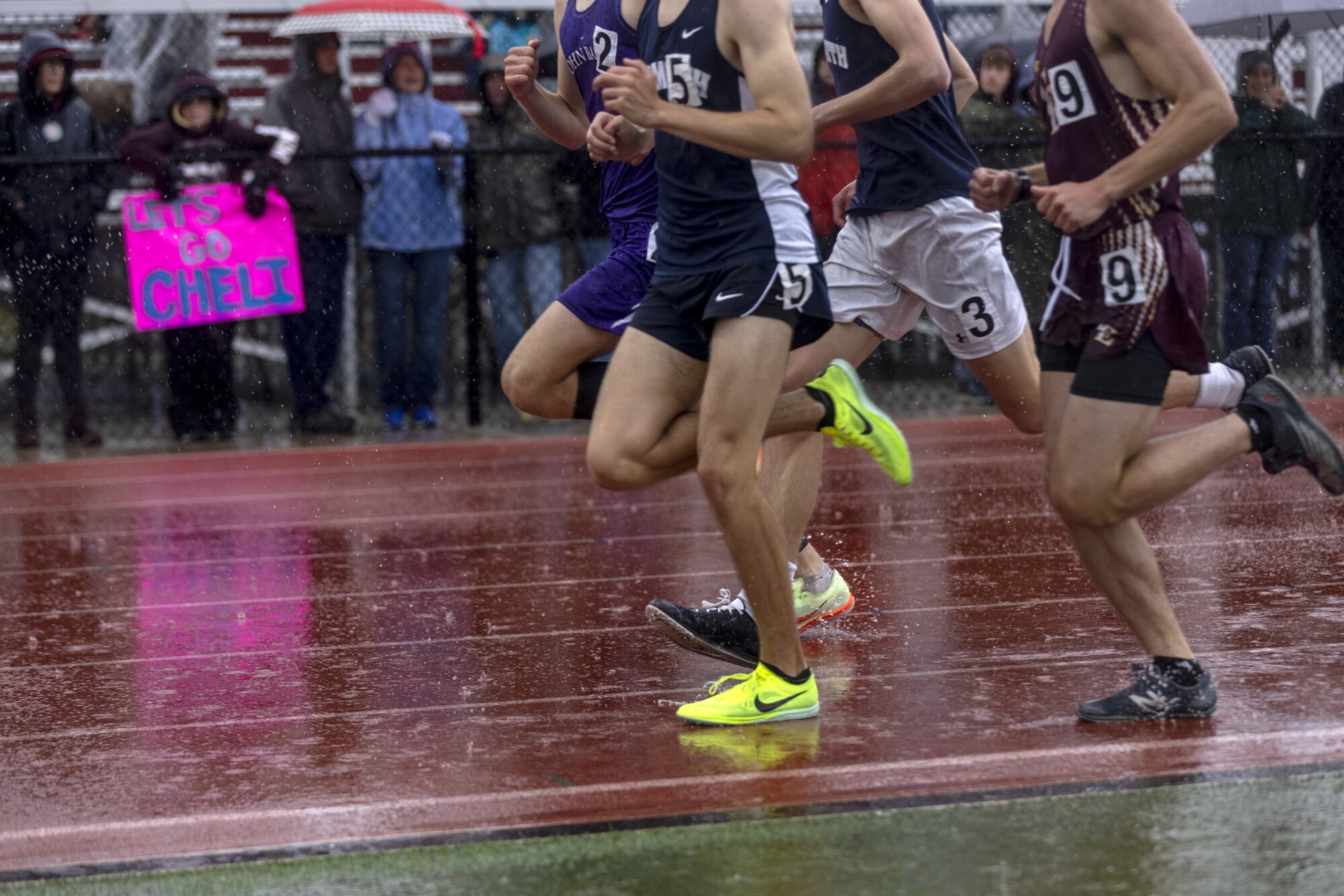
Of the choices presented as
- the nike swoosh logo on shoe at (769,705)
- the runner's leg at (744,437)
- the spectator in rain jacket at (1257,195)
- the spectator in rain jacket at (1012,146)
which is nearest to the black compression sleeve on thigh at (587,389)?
the runner's leg at (744,437)

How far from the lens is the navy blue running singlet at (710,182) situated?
4.23 m

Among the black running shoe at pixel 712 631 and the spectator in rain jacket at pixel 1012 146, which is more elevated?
the spectator in rain jacket at pixel 1012 146

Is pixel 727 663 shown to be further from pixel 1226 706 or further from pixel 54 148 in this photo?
pixel 54 148

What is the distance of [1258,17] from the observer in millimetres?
11156

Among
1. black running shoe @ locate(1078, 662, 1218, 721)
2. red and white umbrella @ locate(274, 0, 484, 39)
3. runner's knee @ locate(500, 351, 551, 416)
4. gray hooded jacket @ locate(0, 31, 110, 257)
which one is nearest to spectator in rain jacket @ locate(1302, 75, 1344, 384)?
red and white umbrella @ locate(274, 0, 484, 39)

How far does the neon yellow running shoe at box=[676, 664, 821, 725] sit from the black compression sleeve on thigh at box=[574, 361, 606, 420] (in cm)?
165

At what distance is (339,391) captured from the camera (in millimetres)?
11875

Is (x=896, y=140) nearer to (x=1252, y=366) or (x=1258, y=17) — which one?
(x=1252, y=366)

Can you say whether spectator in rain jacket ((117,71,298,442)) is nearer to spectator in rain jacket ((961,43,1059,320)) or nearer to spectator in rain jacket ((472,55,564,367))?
spectator in rain jacket ((472,55,564,367))

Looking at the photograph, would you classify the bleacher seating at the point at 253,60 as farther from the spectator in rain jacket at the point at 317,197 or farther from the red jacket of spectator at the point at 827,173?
the red jacket of spectator at the point at 827,173

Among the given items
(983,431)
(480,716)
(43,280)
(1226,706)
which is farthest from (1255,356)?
(43,280)

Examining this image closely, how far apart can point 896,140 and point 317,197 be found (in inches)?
250

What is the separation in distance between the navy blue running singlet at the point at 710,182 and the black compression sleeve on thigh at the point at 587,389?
143 cm

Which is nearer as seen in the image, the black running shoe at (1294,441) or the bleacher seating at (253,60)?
the black running shoe at (1294,441)
